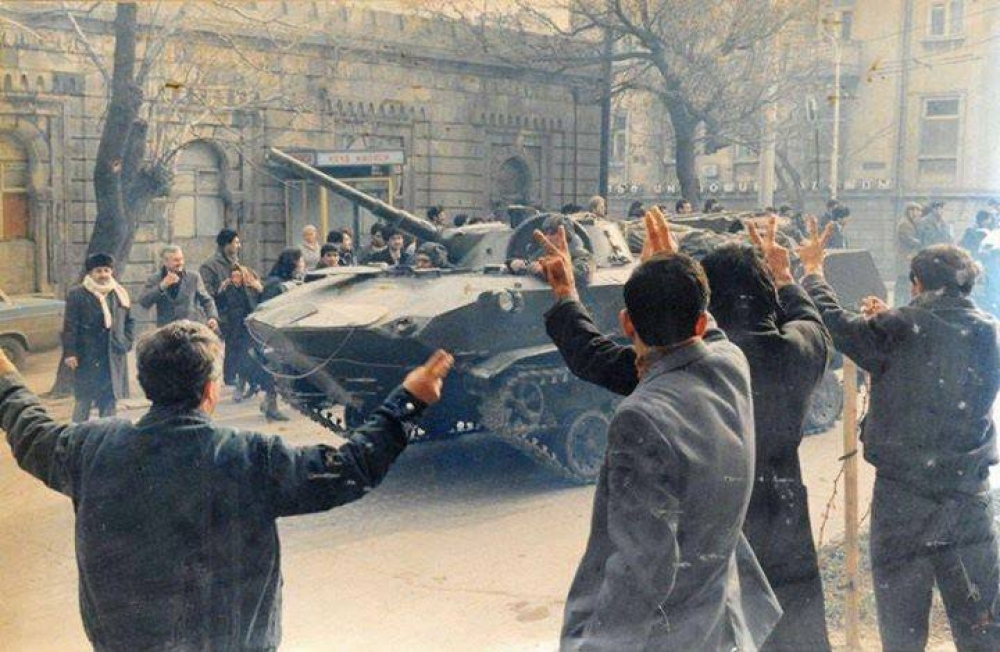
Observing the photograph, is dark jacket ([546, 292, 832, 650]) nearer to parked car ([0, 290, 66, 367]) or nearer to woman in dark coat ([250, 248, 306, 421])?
woman in dark coat ([250, 248, 306, 421])

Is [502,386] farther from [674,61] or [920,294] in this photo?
[920,294]

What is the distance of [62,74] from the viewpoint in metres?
9.29

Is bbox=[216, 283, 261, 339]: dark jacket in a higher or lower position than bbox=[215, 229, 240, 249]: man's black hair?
lower

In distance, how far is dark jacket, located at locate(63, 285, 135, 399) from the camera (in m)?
8.16

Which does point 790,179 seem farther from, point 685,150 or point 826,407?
point 826,407

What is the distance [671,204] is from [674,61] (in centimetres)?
94

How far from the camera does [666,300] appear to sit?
2541mm

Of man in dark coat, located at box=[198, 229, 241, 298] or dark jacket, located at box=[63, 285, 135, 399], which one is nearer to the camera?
dark jacket, located at box=[63, 285, 135, 399]

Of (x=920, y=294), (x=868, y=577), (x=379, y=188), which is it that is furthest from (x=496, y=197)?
(x=920, y=294)

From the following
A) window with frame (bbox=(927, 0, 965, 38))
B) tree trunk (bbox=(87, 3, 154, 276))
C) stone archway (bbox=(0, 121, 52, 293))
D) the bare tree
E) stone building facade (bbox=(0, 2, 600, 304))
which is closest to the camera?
window with frame (bbox=(927, 0, 965, 38))

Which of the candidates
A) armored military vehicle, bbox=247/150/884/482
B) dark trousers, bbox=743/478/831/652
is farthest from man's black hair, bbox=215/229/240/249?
dark trousers, bbox=743/478/831/652

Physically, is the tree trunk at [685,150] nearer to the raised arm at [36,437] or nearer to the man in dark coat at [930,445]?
the man in dark coat at [930,445]

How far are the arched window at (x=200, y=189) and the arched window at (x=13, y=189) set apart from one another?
1138mm

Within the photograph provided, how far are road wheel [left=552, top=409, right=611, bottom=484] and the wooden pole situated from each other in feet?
9.13
